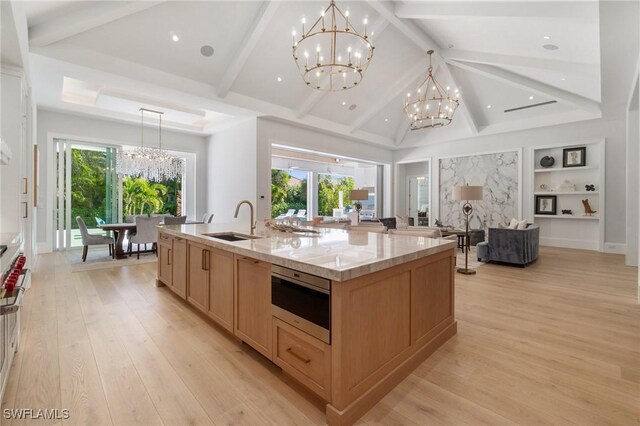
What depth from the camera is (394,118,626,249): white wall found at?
22.5 ft

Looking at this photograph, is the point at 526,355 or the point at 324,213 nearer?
the point at 526,355

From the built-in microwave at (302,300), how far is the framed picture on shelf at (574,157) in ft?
28.4

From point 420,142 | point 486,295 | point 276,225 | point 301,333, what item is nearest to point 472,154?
point 420,142

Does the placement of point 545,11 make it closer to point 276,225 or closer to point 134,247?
point 276,225

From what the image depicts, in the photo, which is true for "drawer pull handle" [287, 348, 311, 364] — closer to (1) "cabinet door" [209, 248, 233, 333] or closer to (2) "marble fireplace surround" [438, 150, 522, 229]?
(1) "cabinet door" [209, 248, 233, 333]

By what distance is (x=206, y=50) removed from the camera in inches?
199

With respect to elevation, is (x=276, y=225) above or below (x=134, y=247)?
above

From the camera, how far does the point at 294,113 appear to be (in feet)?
23.6

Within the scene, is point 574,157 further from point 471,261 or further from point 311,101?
point 311,101

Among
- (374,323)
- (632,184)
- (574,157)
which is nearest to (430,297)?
(374,323)

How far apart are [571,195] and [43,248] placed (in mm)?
12541

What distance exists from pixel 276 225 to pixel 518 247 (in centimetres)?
453

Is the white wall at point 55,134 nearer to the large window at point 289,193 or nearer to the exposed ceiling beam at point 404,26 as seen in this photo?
the large window at point 289,193

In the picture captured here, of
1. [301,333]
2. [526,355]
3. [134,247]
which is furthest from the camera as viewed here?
[134,247]
